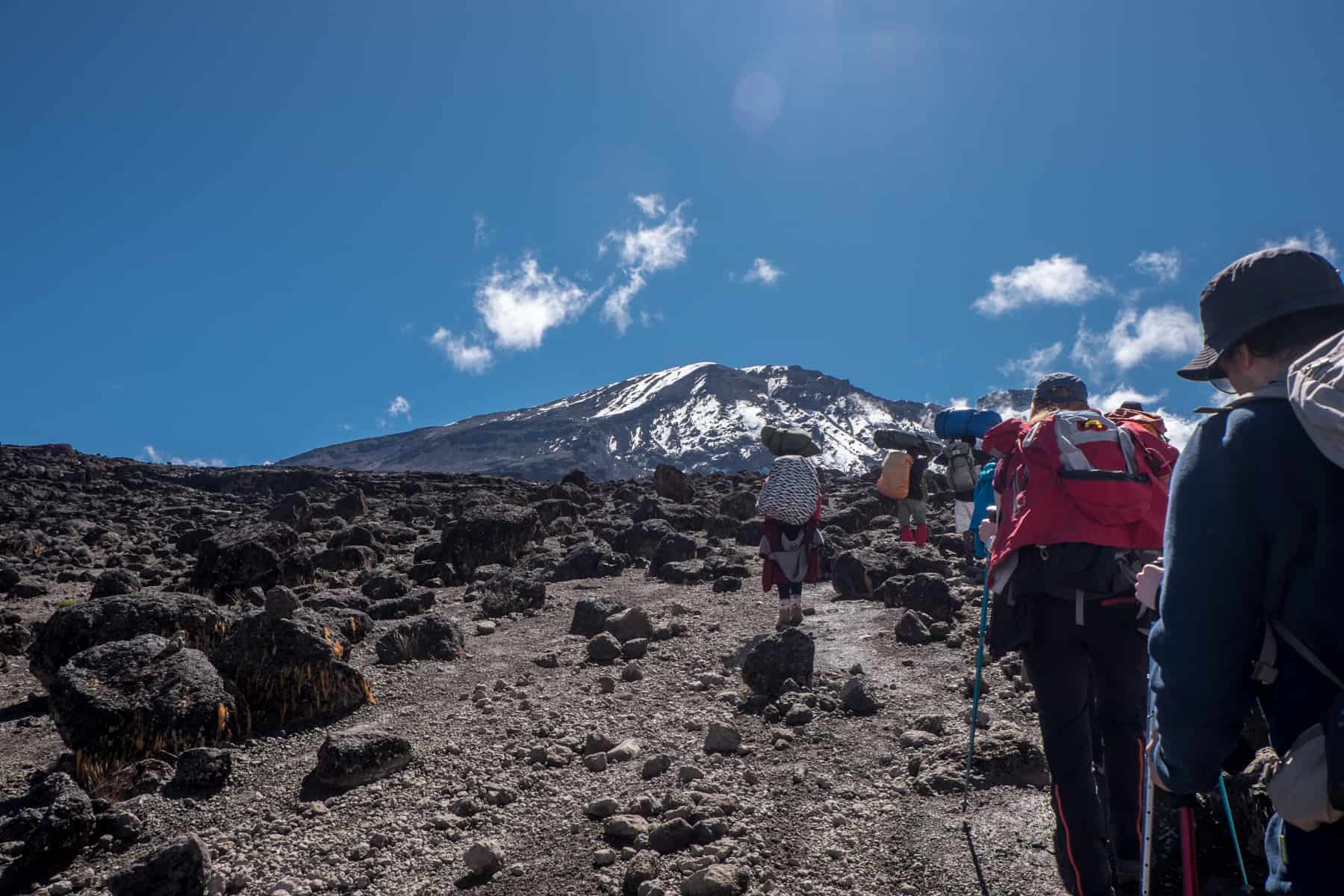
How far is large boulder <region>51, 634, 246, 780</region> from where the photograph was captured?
4.03 m

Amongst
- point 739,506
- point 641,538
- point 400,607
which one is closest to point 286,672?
point 400,607

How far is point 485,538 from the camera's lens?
11.6 meters

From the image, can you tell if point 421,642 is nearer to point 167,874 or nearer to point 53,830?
point 53,830

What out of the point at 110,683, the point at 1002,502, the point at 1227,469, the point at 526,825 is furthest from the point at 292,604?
the point at 1227,469

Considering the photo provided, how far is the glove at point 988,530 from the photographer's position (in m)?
2.93

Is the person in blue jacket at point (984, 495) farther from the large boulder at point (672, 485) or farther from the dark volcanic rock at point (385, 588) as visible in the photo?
the large boulder at point (672, 485)

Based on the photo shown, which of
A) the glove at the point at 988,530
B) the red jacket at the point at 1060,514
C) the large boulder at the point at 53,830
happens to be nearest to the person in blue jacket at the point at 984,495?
the glove at the point at 988,530

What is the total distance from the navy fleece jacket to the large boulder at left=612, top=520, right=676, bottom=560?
10.6 m

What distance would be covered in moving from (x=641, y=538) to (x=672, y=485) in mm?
9078

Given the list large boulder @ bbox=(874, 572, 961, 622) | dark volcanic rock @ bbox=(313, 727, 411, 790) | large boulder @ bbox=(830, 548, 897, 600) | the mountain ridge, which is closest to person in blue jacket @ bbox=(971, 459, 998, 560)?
dark volcanic rock @ bbox=(313, 727, 411, 790)

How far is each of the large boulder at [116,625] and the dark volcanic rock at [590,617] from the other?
292cm

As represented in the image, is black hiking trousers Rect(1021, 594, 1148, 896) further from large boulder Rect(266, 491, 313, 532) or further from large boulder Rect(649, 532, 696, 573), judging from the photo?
large boulder Rect(266, 491, 313, 532)

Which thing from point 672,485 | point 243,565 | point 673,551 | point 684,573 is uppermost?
point 672,485

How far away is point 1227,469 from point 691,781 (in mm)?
3060
